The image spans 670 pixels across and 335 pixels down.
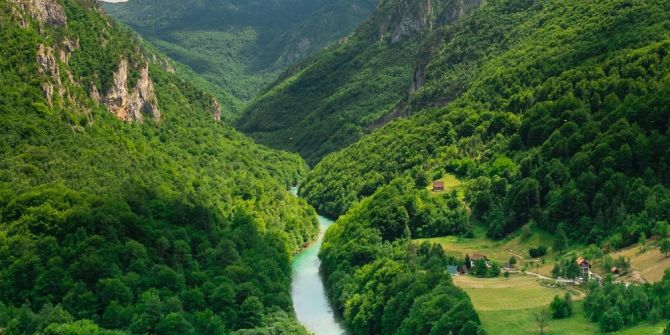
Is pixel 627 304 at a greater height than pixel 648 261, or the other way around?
pixel 648 261

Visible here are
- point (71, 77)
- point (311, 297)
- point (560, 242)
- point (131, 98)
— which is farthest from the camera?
point (131, 98)

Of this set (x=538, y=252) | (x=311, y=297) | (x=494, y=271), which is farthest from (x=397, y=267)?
(x=311, y=297)

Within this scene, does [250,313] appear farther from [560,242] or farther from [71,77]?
[71,77]

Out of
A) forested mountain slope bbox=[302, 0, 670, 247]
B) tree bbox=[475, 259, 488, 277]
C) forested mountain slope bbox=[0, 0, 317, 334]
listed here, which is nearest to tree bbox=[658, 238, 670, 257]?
forested mountain slope bbox=[302, 0, 670, 247]

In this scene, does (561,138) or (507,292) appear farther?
(561,138)

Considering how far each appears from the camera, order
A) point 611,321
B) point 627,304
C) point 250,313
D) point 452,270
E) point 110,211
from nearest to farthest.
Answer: point 611,321
point 627,304
point 250,313
point 452,270
point 110,211
